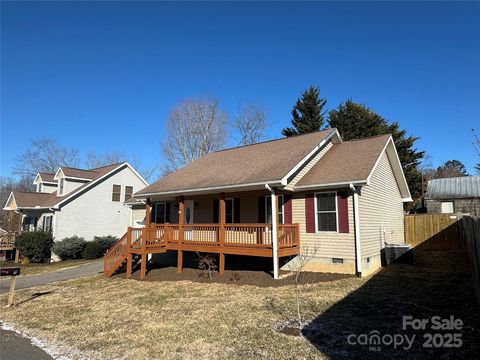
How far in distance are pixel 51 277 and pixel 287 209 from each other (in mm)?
11557

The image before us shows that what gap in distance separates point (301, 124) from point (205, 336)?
27303 mm

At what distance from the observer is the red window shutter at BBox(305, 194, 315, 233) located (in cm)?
1275

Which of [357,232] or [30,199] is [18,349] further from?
[30,199]

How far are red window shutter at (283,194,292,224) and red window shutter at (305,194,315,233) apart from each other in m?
0.75

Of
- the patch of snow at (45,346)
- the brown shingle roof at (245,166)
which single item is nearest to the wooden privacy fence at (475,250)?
the brown shingle roof at (245,166)

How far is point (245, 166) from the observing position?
15.1 metres

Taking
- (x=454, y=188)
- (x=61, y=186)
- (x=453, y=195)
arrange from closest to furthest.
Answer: (x=61, y=186), (x=453, y=195), (x=454, y=188)

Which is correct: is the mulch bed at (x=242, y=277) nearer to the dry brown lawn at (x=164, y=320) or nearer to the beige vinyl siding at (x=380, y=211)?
the dry brown lawn at (x=164, y=320)

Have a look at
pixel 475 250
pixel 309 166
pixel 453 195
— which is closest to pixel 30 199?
pixel 309 166

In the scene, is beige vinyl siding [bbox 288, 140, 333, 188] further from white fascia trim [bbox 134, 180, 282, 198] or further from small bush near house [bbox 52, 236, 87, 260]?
small bush near house [bbox 52, 236, 87, 260]

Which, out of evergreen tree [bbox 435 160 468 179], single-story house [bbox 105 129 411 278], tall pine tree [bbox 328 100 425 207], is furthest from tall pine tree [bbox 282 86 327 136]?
evergreen tree [bbox 435 160 468 179]

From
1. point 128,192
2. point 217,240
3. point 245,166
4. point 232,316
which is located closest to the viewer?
point 232,316

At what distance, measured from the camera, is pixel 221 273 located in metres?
13.0

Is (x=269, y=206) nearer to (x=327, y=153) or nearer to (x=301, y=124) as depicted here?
(x=327, y=153)
